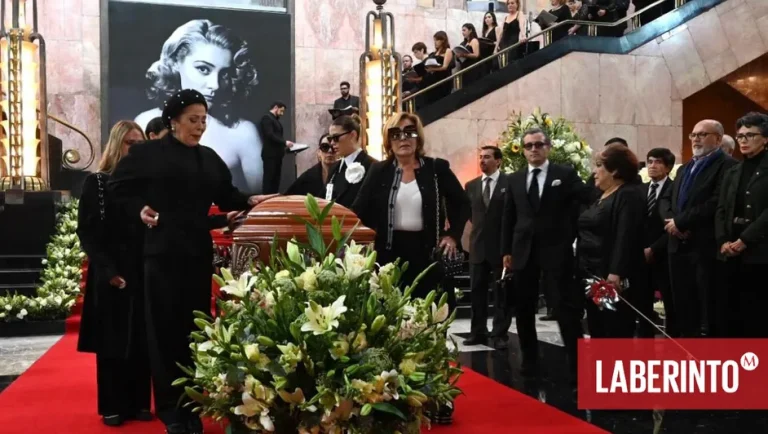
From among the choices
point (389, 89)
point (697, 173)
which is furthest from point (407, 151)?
point (389, 89)

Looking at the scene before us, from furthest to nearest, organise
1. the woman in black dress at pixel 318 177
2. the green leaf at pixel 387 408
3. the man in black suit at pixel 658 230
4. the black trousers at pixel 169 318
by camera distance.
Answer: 1. the man in black suit at pixel 658 230
2. the woman in black dress at pixel 318 177
3. the black trousers at pixel 169 318
4. the green leaf at pixel 387 408

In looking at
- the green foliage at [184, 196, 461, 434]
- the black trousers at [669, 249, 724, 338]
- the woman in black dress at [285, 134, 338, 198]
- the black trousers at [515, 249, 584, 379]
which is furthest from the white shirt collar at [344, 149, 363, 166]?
the green foliage at [184, 196, 461, 434]

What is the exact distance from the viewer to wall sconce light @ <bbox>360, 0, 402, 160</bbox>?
452 inches

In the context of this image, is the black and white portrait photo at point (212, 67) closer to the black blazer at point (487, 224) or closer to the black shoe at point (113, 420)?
the black blazer at point (487, 224)

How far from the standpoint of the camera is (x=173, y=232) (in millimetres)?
3777

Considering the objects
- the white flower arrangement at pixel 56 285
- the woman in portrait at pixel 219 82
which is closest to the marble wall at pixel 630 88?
the woman in portrait at pixel 219 82

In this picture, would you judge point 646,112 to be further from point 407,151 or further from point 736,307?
point 407,151

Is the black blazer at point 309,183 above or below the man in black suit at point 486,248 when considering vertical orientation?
above

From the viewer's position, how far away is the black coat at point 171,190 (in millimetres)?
3787

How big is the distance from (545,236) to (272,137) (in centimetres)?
887

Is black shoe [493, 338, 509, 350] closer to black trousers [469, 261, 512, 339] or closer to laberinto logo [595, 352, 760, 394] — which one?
black trousers [469, 261, 512, 339]

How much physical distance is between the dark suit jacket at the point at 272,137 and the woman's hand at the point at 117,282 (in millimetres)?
9474

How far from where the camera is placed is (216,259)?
187 inches

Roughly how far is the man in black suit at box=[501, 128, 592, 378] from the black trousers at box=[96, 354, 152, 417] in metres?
2.40
